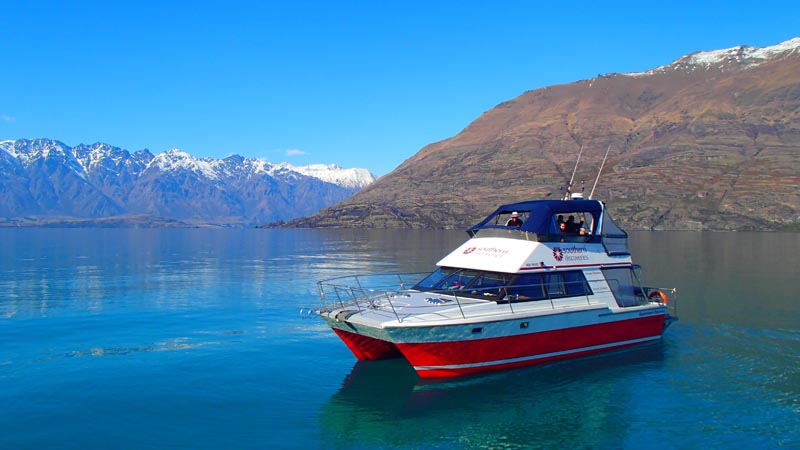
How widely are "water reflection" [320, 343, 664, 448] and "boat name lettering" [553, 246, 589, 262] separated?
11.9 feet

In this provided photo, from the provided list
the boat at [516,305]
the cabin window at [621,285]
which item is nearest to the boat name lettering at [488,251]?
the boat at [516,305]

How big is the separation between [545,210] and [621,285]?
4403 millimetres

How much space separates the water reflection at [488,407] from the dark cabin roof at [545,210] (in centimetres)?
487

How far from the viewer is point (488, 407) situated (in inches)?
671

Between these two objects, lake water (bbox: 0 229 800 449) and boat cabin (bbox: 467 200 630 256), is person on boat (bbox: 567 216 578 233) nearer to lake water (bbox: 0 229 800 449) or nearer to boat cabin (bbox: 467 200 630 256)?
boat cabin (bbox: 467 200 630 256)

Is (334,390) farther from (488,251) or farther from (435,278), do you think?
(488,251)

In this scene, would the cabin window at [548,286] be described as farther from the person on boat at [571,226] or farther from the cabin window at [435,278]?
the cabin window at [435,278]

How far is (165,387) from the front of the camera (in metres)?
18.4

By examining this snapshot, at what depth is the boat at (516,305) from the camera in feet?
60.4

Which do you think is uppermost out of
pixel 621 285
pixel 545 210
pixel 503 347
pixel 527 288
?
pixel 545 210

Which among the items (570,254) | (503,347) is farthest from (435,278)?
(570,254)

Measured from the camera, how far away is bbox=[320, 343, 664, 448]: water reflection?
1519 cm

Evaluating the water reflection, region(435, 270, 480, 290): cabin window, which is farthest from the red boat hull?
region(435, 270, 480, 290): cabin window

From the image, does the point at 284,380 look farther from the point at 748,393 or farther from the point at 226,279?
the point at 226,279
